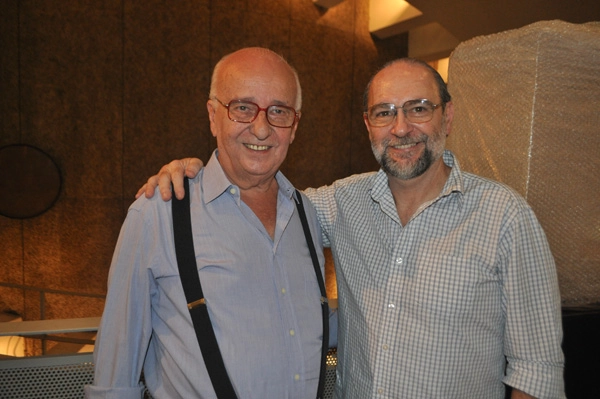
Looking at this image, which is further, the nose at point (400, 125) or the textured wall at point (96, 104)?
the textured wall at point (96, 104)

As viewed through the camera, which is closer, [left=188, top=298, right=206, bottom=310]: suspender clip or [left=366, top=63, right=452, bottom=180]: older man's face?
[left=188, top=298, right=206, bottom=310]: suspender clip

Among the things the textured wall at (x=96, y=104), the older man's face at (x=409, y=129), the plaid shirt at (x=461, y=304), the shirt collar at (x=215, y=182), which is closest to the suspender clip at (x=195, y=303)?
the shirt collar at (x=215, y=182)

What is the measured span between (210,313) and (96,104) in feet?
14.0

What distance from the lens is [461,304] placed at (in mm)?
1292

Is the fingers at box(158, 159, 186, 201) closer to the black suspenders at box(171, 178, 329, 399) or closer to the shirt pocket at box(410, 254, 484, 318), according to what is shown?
the black suspenders at box(171, 178, 329, 399)

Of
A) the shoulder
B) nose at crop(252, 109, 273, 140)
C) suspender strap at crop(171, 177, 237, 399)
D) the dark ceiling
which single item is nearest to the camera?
suspender strap at crop(171, 177, 237, 399)

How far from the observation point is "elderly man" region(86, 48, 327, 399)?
1.23m

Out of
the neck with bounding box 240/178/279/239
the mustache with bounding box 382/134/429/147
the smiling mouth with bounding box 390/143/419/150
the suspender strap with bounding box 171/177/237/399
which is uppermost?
the mustache with bounding box 382/134/429/147

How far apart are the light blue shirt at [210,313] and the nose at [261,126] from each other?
189mm

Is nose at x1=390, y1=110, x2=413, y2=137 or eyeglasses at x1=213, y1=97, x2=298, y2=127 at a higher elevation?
eyeglasses at x1=213, y1=97, x2=298, y2=127

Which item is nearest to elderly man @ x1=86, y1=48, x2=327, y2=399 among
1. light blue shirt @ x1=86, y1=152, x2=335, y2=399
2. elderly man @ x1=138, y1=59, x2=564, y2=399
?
light blue shirt @ x1=86, y1=152, x2=335, y2=399

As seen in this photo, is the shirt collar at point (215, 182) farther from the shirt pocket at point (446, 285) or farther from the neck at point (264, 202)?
the shirt pocket at point (446, 285)

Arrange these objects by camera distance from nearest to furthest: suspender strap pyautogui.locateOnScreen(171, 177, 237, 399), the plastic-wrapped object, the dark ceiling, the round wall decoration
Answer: suspender strap pyautogui.locateOnScreen(171, 177, 237, 399) → the plastic-wrapped object → the dark ceiling → the round wall decoration

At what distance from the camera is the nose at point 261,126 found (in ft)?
4.57
